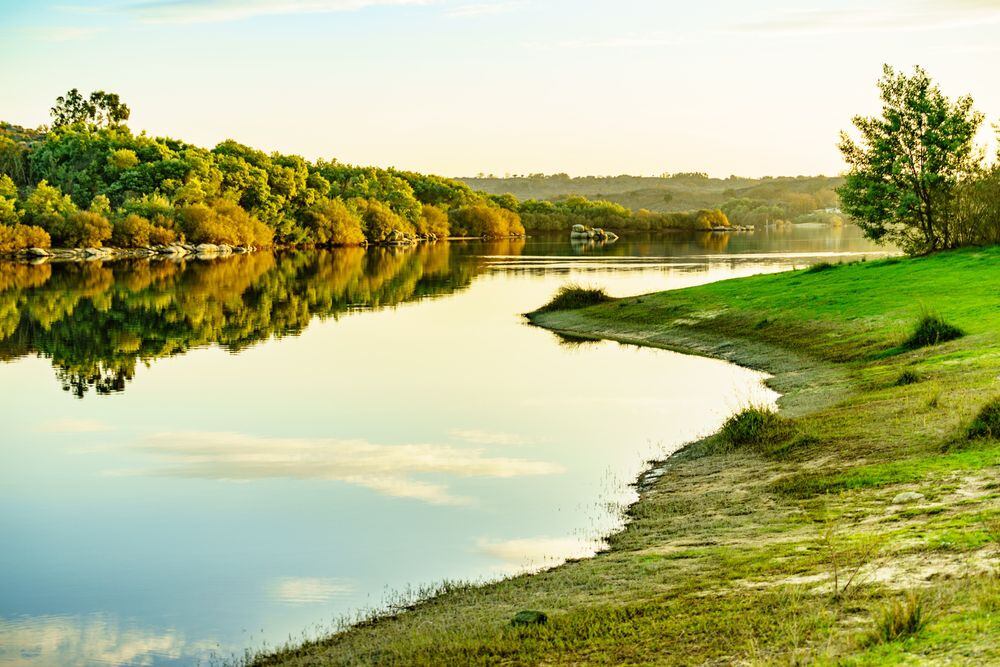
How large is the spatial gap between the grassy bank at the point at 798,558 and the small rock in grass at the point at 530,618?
88 millimetres

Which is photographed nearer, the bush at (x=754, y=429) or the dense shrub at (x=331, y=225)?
the bush at (x=754, y=429)

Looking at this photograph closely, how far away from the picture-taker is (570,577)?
42.0ft

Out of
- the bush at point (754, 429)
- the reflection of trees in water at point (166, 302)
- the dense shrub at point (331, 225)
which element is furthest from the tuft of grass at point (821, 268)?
the dense shrub at point (331, 225)

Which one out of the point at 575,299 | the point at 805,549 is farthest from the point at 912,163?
the point at 805,549

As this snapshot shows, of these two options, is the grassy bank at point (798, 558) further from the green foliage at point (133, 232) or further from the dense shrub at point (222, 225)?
the dense shrub at point (222, 225)

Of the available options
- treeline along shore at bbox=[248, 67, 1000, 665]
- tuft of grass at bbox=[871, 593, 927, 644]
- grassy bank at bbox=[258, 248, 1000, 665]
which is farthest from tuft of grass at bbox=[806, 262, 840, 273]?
tuft of grass at bbox=[871, 593, 927, 644]

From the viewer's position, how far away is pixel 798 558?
36.6ft

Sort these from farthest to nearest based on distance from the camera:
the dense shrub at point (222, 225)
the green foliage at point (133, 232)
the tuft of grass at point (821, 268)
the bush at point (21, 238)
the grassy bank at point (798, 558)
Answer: the dense shrub at point (222, 225) → the green foliage at point (133, 232) → the bush at point (21, 238) → the tuft of grass at point (821, 268) → the grassy bank at point (798, 558)

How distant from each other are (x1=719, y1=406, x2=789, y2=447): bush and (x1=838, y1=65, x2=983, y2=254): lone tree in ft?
109

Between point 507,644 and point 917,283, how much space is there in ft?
110

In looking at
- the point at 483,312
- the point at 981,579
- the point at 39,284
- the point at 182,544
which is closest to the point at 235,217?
the point at 39,284

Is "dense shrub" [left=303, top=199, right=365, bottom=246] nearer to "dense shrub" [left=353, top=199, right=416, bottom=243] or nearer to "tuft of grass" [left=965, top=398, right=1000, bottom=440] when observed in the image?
"dense shrub" [left=353, top=199, right=416, bottom=243]

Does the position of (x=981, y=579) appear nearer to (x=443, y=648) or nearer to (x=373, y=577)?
(x=443, y=648)

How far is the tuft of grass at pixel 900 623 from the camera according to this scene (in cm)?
787
